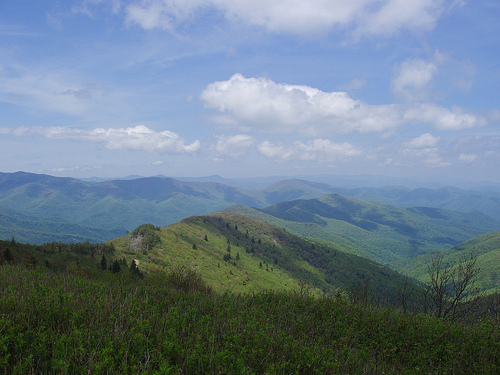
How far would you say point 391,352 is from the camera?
24.5 ft

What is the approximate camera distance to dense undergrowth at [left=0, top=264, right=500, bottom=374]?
4.19 metres

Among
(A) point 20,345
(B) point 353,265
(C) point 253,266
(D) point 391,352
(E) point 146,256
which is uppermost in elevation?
(A) point 20,345

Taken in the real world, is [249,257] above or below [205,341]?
below

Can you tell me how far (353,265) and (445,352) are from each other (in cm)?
16487

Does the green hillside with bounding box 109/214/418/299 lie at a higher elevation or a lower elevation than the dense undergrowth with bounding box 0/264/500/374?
lower

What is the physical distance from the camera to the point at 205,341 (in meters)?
5.58

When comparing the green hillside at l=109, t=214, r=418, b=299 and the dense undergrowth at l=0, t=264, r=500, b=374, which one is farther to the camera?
the green hillside at l=109, t=214, r=418, b=299

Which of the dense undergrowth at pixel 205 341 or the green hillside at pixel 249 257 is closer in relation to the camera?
the dense undergrowth at pixel 205 341

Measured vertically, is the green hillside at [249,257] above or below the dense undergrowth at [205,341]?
below

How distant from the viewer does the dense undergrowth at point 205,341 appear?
419 cm

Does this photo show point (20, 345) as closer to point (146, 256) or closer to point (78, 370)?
point (78, 370)

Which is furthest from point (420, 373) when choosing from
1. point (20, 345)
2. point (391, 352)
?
point (20, 345)

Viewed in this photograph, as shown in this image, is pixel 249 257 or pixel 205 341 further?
Answer: pixel 249 257

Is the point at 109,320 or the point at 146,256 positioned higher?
the point at 109,320
